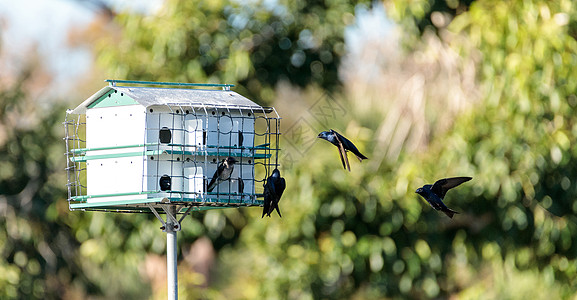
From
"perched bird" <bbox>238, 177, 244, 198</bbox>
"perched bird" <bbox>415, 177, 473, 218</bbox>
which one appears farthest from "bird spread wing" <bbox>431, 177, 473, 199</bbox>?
"perched bird" <bbox>238, 177, 244, 198</bbox>

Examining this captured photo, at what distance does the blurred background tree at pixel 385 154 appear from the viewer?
10.3 m

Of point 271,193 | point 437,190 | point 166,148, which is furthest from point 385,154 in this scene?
point 271,193

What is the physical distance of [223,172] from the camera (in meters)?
5.72

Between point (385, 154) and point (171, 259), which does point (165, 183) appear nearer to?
point (171, 259)

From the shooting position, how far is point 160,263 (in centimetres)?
1323

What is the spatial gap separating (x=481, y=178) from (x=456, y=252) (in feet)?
3.43

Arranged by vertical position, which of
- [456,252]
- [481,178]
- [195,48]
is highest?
[195,48]

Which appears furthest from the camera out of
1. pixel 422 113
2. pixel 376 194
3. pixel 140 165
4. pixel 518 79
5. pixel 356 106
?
pixel 356 106

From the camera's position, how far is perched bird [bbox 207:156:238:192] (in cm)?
572

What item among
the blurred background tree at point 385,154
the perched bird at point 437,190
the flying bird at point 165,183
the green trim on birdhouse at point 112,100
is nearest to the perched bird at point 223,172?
the flying bird at point 165,183

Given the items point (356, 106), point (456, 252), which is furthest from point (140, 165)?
point (356, 106)

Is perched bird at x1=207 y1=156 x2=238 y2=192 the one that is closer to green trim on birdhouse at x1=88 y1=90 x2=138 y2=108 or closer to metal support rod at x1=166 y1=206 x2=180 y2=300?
metal support rod at x1=166 y1=206 x2=180 y2=300

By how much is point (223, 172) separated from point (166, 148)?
1.26 ft

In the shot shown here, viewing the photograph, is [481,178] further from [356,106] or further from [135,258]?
[135,258]
